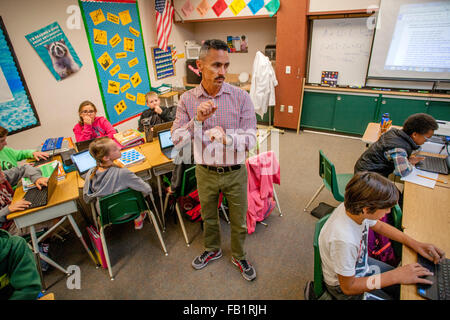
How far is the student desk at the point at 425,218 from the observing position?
1.29 meters

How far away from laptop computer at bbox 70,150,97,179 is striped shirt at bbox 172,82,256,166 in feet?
3.63

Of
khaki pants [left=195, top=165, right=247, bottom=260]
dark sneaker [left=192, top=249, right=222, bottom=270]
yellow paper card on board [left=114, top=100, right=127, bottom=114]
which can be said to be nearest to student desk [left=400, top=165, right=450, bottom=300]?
khaki pants [left=195, top=165, right=247, bottom=260]

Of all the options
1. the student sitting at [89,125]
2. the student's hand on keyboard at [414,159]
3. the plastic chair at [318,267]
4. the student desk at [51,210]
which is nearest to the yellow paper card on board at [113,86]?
the student sitting at [89,125]

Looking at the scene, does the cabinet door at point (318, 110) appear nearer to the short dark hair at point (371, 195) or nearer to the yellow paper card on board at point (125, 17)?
the yellow paper card on board at point (125, 17)

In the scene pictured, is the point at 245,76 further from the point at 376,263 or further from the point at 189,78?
the point at 376,263

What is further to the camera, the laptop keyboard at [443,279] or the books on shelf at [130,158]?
the books on shelf at [130,158]

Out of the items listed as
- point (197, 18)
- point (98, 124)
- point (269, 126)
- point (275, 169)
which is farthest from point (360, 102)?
point (98, 124)

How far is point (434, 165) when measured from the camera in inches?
82.7

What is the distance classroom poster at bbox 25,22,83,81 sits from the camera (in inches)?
123

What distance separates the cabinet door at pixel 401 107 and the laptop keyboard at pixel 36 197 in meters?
4.63

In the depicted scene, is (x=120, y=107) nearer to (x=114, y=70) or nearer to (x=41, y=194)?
(x=114, y=70)

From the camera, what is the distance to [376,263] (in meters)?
1.50

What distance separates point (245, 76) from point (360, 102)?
2279 millimetres

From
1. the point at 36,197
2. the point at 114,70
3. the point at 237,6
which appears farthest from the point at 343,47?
the point at 36,197
